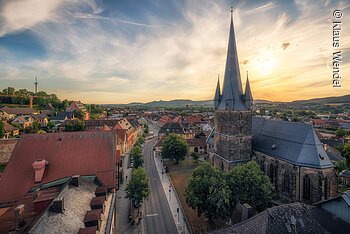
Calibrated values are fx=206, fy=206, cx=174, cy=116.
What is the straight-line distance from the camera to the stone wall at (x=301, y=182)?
29.2 meters

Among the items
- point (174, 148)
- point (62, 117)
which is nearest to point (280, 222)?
point (174, 148)

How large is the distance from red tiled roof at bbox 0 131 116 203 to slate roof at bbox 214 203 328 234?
1590cm

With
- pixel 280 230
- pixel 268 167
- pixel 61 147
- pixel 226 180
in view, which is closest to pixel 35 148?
pixel 61 147

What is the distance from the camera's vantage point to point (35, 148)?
25.6 metres

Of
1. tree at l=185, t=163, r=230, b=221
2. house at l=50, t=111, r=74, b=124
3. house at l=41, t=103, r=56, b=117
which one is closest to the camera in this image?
tree at l=185, t=163, r=230, b=221

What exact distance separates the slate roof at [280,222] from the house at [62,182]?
11.6 m

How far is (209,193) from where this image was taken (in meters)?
26.0

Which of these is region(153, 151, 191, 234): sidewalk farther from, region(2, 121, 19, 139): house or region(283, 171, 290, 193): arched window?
region(2, 121, 19, 139): house

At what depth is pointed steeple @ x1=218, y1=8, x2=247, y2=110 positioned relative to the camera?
3684 cm

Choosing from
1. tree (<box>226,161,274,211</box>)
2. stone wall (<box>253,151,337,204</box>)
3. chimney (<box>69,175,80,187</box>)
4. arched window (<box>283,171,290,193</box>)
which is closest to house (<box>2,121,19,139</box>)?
chimney (<box>69,175,80,187</box>)

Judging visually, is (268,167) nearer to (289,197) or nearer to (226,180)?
(289,197)

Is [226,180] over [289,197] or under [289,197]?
over

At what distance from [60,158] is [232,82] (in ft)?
96.7

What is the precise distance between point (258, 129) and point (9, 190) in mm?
40850
